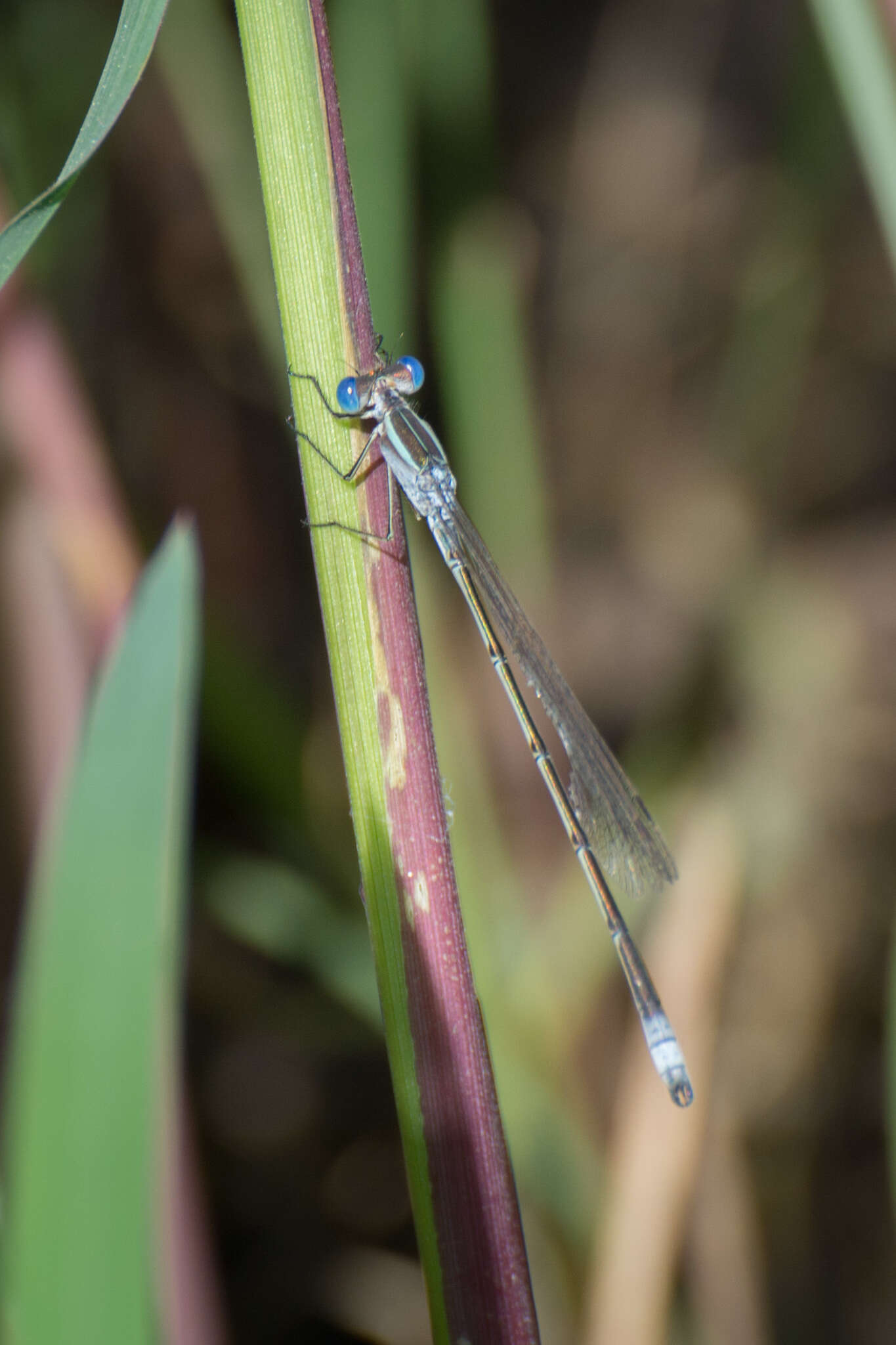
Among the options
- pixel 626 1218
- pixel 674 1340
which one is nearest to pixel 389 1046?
pixel 626 1218

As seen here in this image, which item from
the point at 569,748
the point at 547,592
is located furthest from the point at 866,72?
the point at 547,592

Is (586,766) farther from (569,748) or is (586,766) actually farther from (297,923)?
(297,923)

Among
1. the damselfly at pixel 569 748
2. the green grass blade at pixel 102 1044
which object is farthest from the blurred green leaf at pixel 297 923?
the green grass blade at pixel 102 1044

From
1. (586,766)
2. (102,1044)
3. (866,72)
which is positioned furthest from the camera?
(586,766)

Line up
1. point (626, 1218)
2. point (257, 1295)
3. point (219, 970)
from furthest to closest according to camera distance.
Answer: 1. point (219, 970)
2. point (257, 1295)
3. point (626, 1218)

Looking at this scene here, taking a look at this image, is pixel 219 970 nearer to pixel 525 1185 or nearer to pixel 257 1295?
pixel 257 1295

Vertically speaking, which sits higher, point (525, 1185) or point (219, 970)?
point (219, 970)
